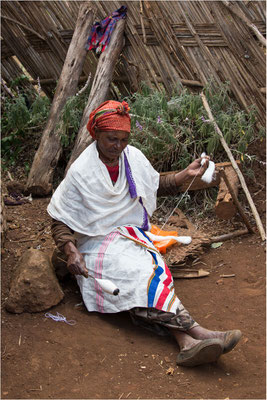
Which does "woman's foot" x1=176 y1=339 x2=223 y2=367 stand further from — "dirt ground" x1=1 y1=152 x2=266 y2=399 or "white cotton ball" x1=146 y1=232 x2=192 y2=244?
"white cotton ball" x1=146 y1=232 x2=192 y2=244

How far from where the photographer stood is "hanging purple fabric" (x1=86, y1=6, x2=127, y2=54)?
5.54 metres

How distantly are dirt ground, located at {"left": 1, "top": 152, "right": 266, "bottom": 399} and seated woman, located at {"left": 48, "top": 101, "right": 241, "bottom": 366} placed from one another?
0.49ft

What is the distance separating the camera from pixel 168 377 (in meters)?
2.70

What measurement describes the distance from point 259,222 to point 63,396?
7.90 feet

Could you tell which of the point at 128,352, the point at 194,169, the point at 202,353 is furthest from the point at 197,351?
the point at 194,169

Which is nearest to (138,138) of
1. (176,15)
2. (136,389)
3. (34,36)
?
(176,15)

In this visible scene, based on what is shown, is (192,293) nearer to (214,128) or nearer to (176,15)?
(214,128)

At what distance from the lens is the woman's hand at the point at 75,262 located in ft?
10.0

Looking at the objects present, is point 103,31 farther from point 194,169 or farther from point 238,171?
point 194,169

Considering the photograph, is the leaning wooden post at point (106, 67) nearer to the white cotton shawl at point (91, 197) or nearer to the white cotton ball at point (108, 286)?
the white cotton shawl at point (91, 197)

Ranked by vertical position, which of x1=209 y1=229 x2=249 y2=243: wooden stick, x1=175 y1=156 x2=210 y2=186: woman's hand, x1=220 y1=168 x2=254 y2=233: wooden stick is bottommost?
x1=209 y1=229 x2=249 y2=243: wooden stick

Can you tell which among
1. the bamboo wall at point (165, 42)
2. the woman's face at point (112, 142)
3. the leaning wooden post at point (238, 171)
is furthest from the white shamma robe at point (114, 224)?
the bamboo wall at point (165, 42)

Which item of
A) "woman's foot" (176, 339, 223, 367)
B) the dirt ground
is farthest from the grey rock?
"woman's foot" (176, 339, 223, 367)

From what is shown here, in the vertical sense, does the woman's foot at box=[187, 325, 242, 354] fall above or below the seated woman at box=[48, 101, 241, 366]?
below
